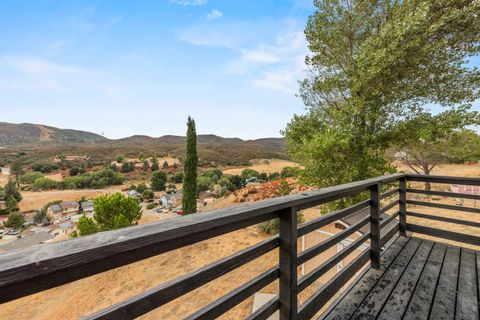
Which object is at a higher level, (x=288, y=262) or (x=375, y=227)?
(x=288, y=262)

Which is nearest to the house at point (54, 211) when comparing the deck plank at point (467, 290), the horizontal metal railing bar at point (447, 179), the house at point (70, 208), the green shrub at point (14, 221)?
the house at point (70, 208)

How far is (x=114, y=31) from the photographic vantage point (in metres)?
12.3

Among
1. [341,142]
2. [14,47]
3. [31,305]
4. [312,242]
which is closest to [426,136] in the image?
[341,142]

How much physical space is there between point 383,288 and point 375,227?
66 centimetres

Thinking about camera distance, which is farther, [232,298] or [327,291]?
[327,291]

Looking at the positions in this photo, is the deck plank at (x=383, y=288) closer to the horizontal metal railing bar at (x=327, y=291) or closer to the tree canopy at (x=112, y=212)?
the horizontal metal railing bar at (x=327, y=291)

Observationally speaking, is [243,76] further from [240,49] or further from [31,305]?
[31,305]

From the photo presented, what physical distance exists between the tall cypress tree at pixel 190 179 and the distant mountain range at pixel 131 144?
37.9 m

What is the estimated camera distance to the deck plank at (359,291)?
1885 mm

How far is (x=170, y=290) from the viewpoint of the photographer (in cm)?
99

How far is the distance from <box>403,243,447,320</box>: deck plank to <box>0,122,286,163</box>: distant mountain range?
5157 centimetres

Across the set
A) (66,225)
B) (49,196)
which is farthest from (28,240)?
(49,196)

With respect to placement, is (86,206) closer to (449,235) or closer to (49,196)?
(49,196)

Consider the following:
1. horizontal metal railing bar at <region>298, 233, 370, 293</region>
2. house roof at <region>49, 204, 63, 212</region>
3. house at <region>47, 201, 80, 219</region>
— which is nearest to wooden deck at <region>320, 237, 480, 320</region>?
horizontal metal railing bar at <region>298, 233, 370, 293</region>
